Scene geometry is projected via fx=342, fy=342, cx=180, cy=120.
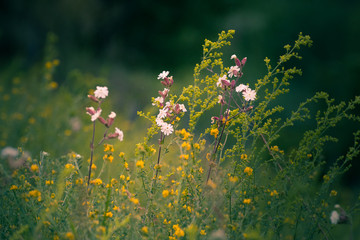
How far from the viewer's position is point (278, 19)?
6750 mm

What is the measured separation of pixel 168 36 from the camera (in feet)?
25.4

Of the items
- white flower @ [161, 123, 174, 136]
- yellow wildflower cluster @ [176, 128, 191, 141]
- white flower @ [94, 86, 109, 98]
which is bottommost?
yellow wildflower cluster @ [176, 128, 191, 141]

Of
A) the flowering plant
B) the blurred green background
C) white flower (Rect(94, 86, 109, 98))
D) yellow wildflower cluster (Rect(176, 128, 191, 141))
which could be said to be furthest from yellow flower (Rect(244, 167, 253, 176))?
the blurred green background

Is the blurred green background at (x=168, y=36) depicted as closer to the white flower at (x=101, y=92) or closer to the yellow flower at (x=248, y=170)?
the white flower at (x=101, y=92)

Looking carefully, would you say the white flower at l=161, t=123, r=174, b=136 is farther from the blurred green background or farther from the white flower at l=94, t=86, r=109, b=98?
the blurred green background

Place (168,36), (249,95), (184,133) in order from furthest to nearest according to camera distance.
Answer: (168,36) < (249,95) < (184,133)

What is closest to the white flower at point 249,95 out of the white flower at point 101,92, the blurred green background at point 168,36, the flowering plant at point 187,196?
the flowering plant at point 187,196

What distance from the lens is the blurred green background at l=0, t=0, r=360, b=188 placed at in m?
6.13

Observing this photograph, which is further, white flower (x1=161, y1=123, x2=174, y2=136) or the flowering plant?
white flower (x1=161, y1=123, x2=174, y2=136)

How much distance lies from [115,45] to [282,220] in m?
7.14

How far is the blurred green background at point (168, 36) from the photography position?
613cm

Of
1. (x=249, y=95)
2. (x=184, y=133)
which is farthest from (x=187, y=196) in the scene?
(x=249, y=95)

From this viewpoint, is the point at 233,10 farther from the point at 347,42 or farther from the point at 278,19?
the point at 347,42

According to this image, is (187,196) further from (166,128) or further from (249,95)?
(249,95)
